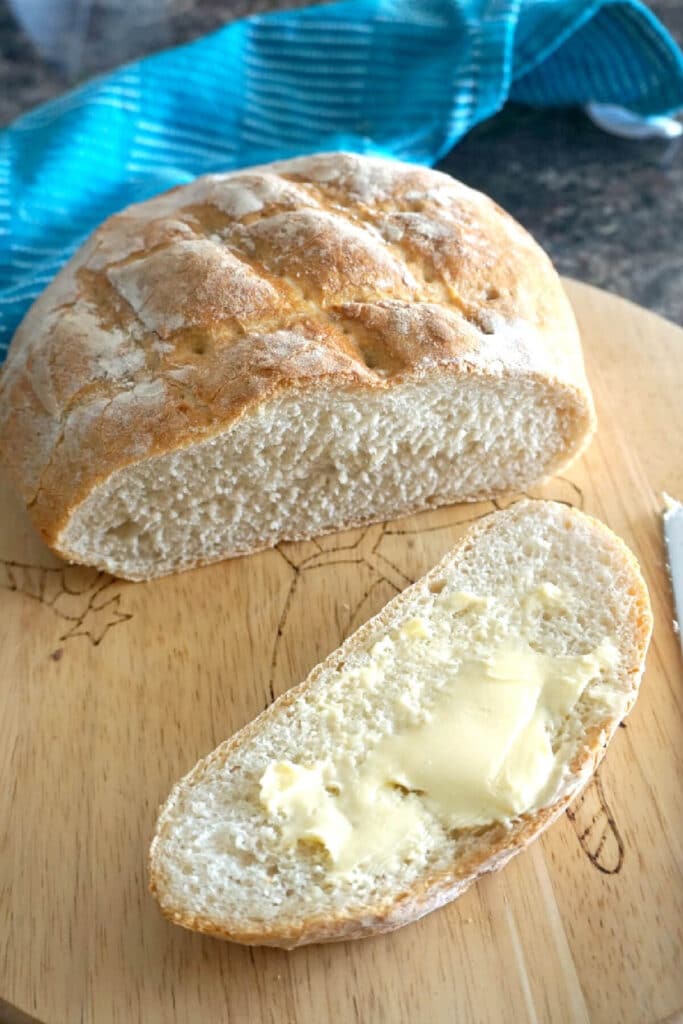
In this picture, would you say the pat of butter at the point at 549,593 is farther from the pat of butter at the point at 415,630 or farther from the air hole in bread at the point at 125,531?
the air hole in bread at the point at 125,531

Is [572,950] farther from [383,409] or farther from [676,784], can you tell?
[383,409]

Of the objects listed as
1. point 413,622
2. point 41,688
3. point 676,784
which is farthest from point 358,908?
point 41,688

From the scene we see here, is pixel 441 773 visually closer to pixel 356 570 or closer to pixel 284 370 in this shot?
pixel 356 570

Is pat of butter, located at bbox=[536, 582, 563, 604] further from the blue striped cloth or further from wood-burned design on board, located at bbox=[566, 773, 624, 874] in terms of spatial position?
the blue striped cloth

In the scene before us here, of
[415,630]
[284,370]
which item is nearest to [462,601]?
[415,630]

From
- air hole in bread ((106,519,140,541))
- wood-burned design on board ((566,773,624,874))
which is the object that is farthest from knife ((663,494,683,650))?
air hole in bread ((106,519,140,541))
